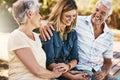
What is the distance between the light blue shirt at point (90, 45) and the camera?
10.00 ft

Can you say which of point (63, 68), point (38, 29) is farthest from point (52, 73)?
point (38, 29)

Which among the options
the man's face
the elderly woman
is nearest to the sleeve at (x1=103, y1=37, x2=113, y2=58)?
the man's face

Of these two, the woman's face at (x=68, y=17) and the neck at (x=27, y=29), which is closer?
the neck at (x=27, y=29)

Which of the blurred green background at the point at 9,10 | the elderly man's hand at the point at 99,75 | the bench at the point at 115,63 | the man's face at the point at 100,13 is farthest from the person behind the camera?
the bench at the point at 115,63

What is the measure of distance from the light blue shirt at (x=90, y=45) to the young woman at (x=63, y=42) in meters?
0.15

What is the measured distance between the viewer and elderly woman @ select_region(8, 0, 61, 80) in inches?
97.0

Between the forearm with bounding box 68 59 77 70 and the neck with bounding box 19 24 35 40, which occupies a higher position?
the neck with bounding box 19 24 35 40

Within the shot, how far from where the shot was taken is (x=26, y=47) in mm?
2479

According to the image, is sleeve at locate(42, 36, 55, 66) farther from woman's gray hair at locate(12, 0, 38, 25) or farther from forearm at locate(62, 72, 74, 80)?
woman's gray hair at locate(12, 0, 38, 25)

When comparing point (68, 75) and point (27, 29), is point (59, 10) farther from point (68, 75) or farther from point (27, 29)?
point (68, 75)

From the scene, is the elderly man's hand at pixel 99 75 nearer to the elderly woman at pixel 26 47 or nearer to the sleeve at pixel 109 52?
the sleeve at pixel 109 52

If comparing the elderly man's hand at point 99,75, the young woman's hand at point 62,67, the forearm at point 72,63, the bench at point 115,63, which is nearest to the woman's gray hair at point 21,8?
the young woman's hand at point 62,67

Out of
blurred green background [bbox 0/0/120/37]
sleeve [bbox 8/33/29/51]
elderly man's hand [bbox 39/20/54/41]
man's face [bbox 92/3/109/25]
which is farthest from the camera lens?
man's face [bbox 92/3/109/25]

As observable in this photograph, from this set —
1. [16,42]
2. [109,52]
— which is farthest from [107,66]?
[16,42]
